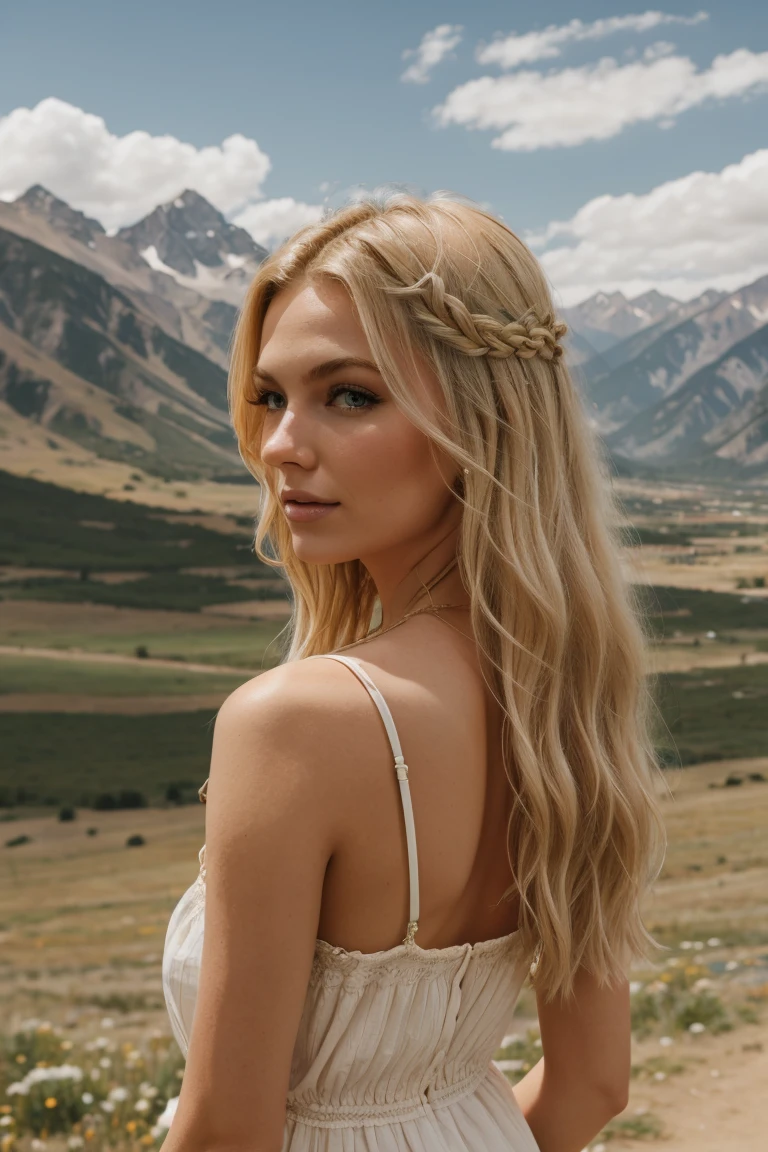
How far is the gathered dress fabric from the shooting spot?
42.9 inches

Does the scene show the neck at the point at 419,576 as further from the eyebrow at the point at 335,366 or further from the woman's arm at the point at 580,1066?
the woman's arm at the point at 580,1066

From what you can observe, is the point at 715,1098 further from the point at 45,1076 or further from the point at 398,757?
the point at 398,757

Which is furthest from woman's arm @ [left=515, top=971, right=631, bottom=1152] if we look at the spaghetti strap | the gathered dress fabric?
the spaghetti strap

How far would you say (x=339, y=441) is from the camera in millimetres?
1188

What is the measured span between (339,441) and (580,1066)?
94 cm

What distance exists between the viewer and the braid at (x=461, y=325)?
1.17 metres

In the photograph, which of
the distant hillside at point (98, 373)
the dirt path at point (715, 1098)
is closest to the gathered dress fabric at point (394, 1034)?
the dirt path at point (715, 1098)

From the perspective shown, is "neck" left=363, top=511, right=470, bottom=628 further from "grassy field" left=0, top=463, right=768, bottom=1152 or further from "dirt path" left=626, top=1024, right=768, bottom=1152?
"dirt path" left=626, top=1024, right=768, bottom=1152

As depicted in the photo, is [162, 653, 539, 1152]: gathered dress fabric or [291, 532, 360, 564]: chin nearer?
[162, 653, 539, 1152]: gathered dress fabric

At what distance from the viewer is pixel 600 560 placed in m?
1.30

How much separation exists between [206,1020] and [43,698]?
18.7m

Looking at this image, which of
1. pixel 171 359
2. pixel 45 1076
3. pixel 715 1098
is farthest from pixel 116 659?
pixel 171 359

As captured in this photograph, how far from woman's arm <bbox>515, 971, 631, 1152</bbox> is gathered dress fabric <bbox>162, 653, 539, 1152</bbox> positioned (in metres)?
0.12

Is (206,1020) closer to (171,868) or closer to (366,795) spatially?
(366,795)
